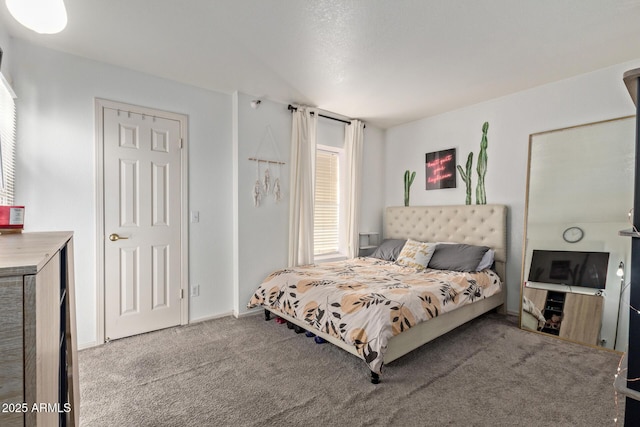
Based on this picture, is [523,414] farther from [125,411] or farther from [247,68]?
[247,68]

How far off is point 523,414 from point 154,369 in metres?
2.59

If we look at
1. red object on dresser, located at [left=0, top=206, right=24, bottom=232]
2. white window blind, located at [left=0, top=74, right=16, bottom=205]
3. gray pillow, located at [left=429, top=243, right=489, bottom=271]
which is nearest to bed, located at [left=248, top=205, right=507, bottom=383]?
gray pillow, located at [left=429, top=243, right=489, bottom=271]

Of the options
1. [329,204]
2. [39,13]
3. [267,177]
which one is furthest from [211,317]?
[39,13]

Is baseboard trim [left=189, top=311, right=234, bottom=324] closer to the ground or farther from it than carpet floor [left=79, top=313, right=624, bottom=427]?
closer to the ground

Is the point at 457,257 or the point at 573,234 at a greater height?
the point at 573,234

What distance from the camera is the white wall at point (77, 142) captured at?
2.44m

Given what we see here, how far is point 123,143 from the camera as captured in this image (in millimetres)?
2865

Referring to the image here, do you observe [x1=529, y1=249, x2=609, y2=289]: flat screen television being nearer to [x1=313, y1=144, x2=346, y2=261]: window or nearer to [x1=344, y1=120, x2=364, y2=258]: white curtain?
[x1=344, y1=120, x2=364, y2=258]: white curtain

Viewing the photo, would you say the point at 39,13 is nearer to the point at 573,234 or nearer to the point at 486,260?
the point at 486,260

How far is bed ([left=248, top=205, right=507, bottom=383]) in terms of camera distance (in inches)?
86.3

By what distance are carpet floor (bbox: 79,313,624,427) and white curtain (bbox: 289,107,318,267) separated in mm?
1238

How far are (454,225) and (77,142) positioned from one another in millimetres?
4270

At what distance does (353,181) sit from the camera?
449cm

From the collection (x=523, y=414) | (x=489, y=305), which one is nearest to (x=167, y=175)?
(x=523, y=414)
